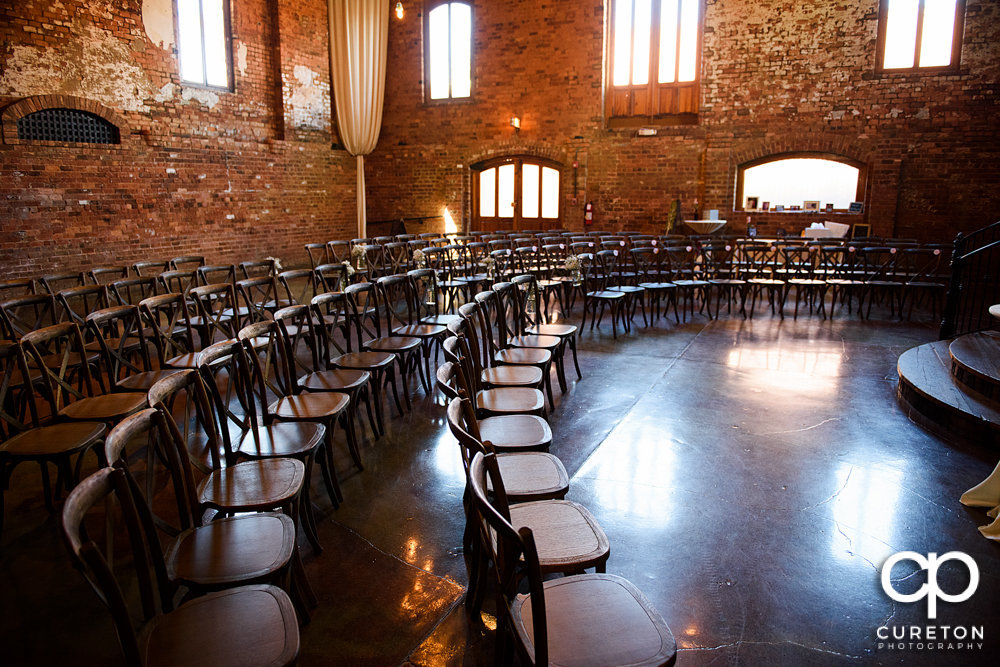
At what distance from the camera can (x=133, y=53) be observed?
29.2 ft

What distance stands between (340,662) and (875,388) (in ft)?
15.6

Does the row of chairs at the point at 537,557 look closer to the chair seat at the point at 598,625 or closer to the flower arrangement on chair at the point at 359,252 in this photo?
the chair seat at the point at 598,625

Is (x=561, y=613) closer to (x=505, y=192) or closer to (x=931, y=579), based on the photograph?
(x=931, y=579)

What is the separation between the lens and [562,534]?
6.96 ft

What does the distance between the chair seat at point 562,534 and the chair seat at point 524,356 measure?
186 centimetres

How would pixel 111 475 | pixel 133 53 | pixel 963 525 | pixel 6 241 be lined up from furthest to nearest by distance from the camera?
pixel 133 53 → pixel 6 241 → pixel 963 525 → pixel 111 475

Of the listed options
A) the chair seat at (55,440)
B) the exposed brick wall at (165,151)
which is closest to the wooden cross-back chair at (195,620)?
the chair seat at (55,440)

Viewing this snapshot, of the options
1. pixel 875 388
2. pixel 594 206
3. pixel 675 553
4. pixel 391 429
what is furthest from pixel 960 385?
pixel 594 206

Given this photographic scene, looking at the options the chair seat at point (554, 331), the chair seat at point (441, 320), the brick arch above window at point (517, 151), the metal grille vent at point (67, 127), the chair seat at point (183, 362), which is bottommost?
the chair seat at point (183, 362)

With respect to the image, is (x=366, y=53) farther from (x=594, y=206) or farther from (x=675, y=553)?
(x=675, y=553)

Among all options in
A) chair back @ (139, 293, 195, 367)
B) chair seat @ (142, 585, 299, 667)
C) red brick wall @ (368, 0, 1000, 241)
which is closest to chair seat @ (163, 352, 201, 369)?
chair back @ (139, 293, 195, 367)

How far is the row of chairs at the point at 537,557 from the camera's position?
62.4 inches

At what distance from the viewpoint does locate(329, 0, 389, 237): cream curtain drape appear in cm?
1230

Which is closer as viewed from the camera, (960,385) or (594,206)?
(960,385)
